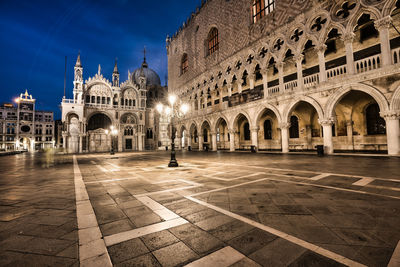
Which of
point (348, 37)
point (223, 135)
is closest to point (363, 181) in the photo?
point (348, 37)

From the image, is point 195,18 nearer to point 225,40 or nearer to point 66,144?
point 225,40

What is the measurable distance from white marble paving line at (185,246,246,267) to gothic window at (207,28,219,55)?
26.3m

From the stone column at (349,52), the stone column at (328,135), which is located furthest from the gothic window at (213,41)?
the stone column at (328,135)

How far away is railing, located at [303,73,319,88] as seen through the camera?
44.5 ft

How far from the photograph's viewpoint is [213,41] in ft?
82.6

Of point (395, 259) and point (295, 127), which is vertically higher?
point (295, 127)

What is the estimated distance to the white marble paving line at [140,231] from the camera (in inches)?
87.4

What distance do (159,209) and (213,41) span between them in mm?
26645

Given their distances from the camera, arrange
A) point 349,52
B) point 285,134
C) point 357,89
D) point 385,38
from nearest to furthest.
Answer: point 385,38 → point 357,89 → point 349,52 → point 285,134

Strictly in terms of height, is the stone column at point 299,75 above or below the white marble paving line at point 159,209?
above

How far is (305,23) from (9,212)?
1952 cm

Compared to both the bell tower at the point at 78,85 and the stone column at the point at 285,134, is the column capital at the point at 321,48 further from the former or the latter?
the bell tower at the point at 78,85

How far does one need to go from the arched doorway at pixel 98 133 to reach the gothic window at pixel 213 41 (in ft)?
84.7

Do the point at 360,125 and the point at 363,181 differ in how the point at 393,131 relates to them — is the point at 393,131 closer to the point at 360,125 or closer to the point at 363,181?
the point at 360,125
